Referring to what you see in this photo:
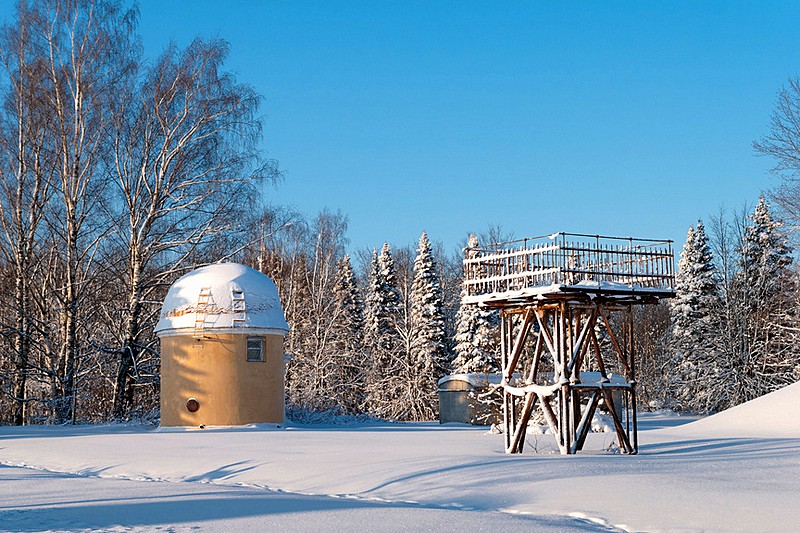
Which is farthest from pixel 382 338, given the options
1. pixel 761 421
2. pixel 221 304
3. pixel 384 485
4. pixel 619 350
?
pixel 384 485

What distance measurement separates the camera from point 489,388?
115 ft

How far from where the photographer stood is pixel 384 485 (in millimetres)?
13641

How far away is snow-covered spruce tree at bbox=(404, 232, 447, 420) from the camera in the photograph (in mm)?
50469

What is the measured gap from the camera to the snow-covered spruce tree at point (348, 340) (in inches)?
1757

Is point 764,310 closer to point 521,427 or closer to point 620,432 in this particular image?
point 620,432

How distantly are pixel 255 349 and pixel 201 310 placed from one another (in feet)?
6.47

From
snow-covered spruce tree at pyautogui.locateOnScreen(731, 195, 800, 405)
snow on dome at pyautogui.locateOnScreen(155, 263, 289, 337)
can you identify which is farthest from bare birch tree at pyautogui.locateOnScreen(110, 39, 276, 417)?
snow-covered spruce tree at pyautogui.locateOnScreen(731, 195, 800, 405)

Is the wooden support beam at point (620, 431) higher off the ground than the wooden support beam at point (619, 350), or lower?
lower

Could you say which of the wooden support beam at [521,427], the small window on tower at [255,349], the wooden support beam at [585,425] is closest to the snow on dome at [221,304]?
the small window on tower at [255,349]

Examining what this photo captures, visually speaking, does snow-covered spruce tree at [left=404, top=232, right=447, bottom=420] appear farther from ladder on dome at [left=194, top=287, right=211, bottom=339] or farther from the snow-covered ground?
the snow-covered ground

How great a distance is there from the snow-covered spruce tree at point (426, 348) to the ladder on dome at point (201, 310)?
24.2m

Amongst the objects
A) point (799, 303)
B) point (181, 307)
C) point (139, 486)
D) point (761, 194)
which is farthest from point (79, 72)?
point (761, 194)

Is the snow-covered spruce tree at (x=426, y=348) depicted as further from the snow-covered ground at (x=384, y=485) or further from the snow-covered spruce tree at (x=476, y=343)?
the snow-covered ground at (x=384, y=485)

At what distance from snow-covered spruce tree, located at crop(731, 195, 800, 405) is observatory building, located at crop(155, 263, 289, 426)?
2823 cm
